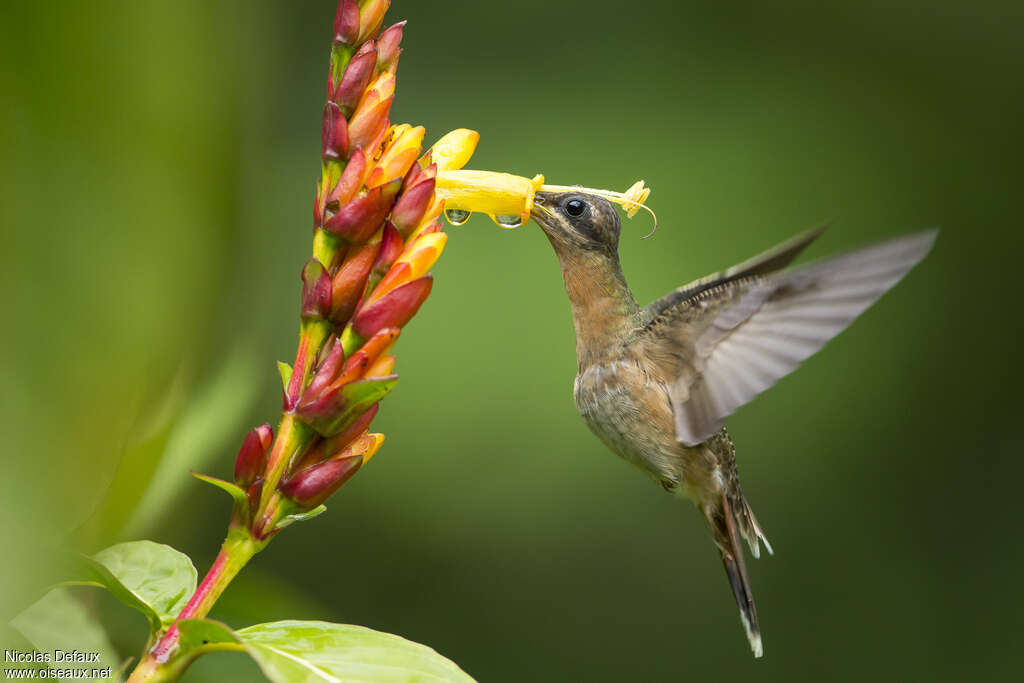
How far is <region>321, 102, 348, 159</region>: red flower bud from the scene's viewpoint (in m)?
1.21

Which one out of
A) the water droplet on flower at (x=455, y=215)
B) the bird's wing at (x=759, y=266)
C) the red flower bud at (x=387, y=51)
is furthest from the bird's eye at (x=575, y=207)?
the red flower bud at (x=387, y=51)

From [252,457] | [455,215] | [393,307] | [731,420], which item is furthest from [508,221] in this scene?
[731,420]

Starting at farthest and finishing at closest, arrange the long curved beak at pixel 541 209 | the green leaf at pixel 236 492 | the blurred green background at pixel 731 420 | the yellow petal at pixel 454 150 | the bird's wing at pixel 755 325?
the blurred green background at pixel 731 420, the long curved beak at pixel 541 209, the bird's wing at pixel 755 325, the yellow petal at pixel 454 150, the green leaf at pixel 236 492

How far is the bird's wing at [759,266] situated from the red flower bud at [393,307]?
0.85 metres

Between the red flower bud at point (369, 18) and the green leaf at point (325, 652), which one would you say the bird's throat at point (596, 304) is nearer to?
the red flower bud at point (369, 18)

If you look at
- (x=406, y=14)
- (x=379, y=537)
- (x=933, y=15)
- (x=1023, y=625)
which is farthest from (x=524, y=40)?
(x=1023, y=625)

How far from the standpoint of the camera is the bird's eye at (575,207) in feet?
7.93

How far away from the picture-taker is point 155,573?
130cm

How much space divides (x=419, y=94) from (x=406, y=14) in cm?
43

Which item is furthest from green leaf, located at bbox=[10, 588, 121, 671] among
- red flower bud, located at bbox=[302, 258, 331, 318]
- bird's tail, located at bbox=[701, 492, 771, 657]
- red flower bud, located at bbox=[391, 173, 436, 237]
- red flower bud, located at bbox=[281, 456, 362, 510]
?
bird's tail, located at bbox=[701, 492, 771, 657]

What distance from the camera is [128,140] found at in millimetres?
475

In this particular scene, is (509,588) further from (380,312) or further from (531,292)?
(380,312)

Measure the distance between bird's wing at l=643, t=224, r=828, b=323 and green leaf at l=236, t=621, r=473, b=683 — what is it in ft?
3.39

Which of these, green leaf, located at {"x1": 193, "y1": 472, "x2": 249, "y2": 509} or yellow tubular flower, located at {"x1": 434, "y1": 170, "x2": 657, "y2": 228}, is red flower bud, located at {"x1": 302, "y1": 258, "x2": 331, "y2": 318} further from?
yellow tubular flower, located at {"x1": 434, "y1": 170, "x2": 657, "y2": 228}
